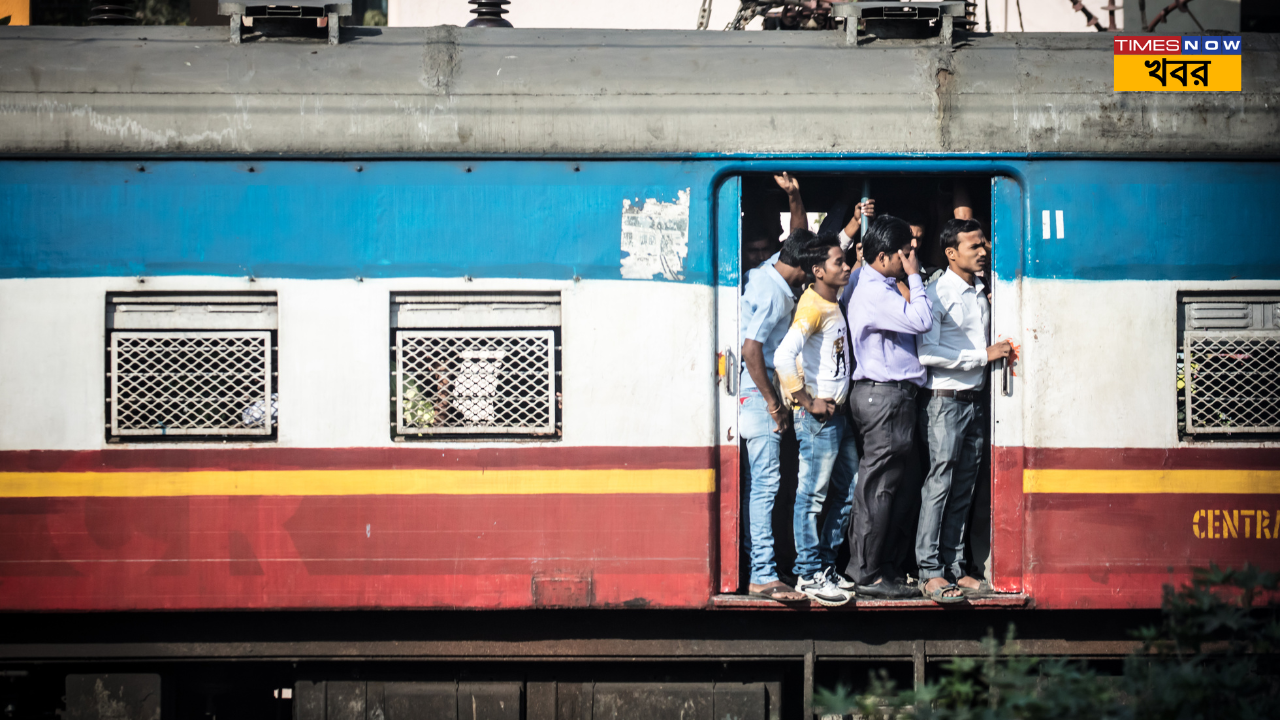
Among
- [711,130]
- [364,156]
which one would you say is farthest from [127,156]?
[711,130]

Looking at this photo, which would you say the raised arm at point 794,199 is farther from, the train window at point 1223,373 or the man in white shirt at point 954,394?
the train window at point 1223,373

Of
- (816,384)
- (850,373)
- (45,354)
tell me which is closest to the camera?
(45,354)

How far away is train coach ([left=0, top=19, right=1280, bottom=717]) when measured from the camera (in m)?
4.19

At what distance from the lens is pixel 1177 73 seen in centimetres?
428

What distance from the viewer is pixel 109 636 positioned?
4.36 metres

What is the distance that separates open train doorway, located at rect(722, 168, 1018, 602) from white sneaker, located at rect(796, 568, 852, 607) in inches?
2.3

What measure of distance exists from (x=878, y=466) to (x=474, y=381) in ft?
5.91

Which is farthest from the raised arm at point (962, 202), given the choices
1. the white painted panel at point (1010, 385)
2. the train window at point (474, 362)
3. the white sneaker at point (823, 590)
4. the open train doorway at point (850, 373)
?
the train window at point (474, 362)

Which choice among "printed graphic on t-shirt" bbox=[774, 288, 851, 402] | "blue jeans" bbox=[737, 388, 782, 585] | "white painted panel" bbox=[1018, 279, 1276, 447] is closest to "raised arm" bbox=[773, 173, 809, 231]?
"printed graphic on t-shirt" bbox=[774, 288, 851, 402]

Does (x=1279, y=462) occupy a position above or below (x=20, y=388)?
below

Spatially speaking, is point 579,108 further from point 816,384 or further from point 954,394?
point 954,394

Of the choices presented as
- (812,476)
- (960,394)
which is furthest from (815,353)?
(960,394)

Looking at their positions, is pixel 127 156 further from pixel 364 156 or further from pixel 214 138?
pixel 364 156

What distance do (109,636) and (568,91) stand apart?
3.12 metres
